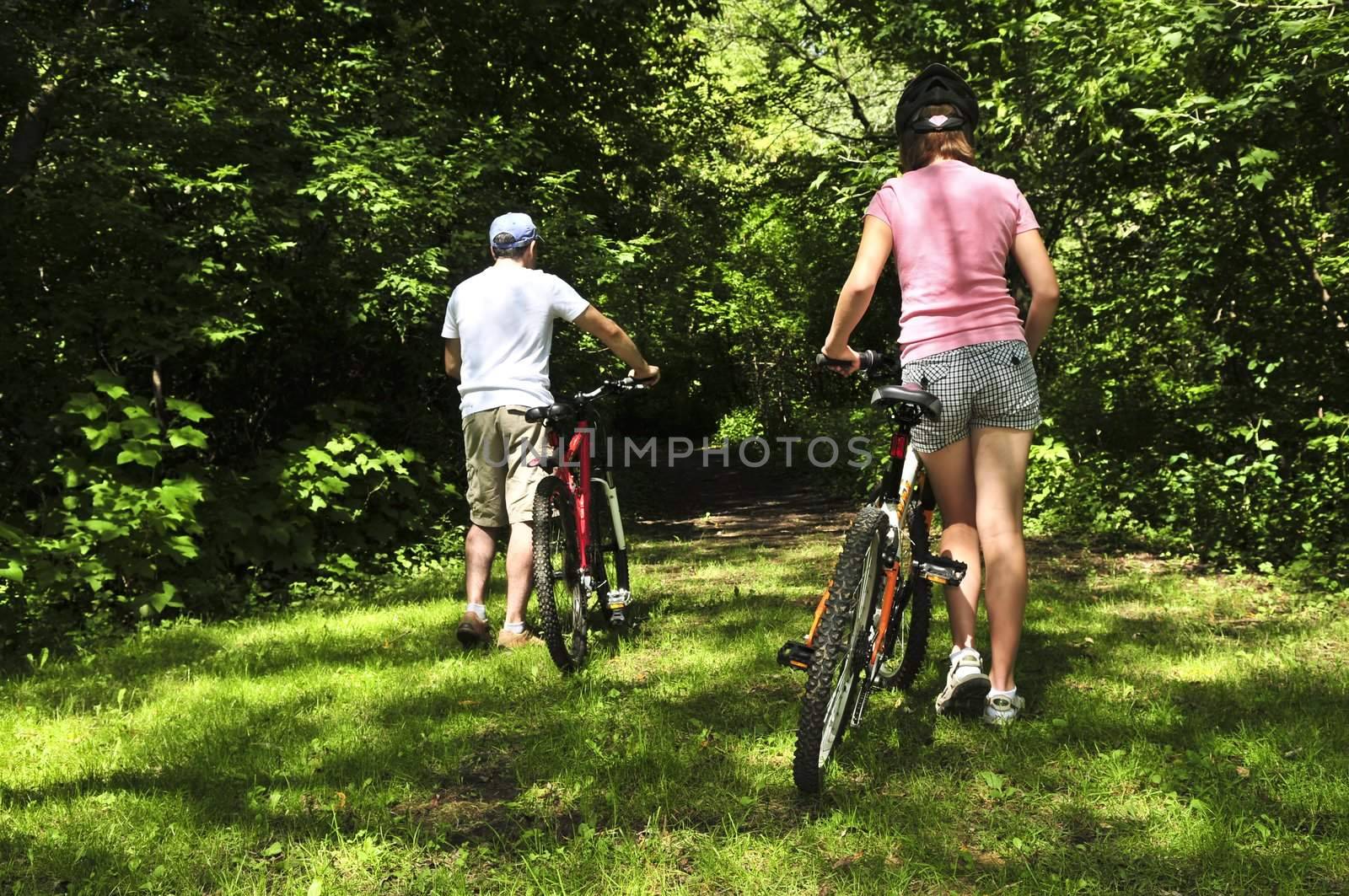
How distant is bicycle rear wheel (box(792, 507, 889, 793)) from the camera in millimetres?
3105

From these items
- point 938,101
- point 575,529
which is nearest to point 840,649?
point 938,101

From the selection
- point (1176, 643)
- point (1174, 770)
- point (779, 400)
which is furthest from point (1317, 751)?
point (779, 400)

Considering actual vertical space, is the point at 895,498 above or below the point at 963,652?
above

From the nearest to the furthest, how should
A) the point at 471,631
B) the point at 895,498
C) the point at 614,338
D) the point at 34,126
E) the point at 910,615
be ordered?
the point at 895,498 < the point at 910,615 < the point at 614,338 < the point at 471,631 < the point at 34,126

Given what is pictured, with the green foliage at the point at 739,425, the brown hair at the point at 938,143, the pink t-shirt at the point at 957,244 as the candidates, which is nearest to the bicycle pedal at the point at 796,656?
the pink t-shirt at the point at 957,244

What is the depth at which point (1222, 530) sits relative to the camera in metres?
7.79

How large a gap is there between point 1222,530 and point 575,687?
5629 millimetres

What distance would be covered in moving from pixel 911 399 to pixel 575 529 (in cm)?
215

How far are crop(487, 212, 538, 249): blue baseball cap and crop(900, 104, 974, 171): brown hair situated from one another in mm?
2057

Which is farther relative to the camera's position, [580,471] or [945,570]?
[580,471]

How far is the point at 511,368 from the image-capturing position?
501 cm

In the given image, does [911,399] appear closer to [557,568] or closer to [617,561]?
[557,568]

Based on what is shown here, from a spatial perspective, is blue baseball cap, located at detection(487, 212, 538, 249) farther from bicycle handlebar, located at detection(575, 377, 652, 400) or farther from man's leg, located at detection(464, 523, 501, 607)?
man's leg, located at detection(464, 523, 501, 607)

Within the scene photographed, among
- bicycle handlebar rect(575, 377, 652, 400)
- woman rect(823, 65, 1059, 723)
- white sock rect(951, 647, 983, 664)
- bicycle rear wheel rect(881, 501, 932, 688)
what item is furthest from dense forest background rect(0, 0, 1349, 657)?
white sock rect(951, 647, 983, 664)
